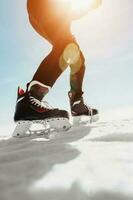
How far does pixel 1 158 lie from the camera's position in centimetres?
225

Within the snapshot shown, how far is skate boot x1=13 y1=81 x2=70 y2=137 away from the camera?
3.77 meters

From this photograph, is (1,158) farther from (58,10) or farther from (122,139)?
(58,10)

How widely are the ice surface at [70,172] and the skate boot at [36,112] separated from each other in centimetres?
127

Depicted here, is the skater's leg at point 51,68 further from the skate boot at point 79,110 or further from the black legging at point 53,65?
the skate boot at point 79,110

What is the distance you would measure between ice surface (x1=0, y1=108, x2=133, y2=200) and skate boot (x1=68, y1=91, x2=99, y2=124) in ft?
7.53

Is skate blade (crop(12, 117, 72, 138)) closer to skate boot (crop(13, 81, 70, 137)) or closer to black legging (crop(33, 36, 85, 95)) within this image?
skate boot (crop(13, 81, 70, 137))

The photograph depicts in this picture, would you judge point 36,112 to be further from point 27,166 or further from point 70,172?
point 70,172

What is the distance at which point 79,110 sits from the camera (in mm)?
4816

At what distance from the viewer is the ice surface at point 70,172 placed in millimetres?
1396

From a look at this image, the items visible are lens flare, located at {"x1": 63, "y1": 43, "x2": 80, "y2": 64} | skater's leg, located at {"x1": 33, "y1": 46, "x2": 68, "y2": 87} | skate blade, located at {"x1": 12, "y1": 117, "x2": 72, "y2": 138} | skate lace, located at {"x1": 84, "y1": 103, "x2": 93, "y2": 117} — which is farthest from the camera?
skate lace, located at {"x1": 84, "y1": 103, "x2": 93, "y2": 117}

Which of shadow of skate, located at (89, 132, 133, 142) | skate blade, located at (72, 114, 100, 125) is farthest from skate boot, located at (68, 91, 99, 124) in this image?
shadow of skate, located at (89, 132, 133, 142)

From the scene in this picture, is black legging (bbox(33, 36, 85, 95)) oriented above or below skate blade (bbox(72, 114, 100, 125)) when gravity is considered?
above

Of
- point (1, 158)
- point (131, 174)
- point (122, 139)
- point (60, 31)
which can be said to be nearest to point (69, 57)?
point (60, 31)

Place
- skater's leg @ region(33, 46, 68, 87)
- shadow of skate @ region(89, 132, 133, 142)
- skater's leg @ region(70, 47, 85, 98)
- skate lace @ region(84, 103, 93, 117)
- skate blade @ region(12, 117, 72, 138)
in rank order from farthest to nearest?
1. skate lace @ region(84, 103, 93, 117)
2. skater's leg @ region(70, 47, 85, 98)
3. skater's leg @ region(33, 46, 68, 87)
4. skate blade @ region(12, 117, 72, 138)
5. shadow of skate @ region(89, 132, 133, 142)
